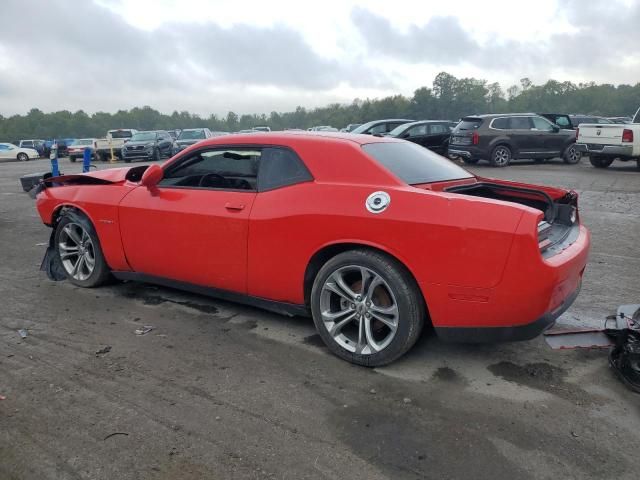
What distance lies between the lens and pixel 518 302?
2805mm

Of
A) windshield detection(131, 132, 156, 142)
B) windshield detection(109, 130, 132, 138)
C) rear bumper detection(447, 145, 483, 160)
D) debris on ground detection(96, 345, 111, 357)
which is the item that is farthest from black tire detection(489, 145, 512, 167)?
windshield detection(109, 130, 132, 138)

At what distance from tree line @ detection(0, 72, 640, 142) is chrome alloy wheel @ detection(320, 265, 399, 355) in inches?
3771

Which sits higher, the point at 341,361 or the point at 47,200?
the point at 47,200

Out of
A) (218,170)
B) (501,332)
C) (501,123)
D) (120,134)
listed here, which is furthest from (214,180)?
(120,134)

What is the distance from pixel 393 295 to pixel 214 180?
66.8 inches

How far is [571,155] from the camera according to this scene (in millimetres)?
17188

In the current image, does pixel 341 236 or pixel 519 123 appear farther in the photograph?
pixel 519 123

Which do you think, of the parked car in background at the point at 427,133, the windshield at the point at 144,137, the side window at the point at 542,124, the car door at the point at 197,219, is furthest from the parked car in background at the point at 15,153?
the car door at the point at 197,219

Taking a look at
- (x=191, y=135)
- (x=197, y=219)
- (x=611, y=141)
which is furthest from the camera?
(x=191, y=135)

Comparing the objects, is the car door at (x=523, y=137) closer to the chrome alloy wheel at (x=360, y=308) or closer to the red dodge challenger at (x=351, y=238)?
the red dodge challenger at (x=351, y=238)

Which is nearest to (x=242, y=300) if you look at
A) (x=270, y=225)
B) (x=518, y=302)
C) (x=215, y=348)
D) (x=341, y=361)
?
(x=215, y=348)

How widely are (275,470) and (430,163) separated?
248 cm

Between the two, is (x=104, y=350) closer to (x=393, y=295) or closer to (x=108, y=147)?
(x=393, y=295)

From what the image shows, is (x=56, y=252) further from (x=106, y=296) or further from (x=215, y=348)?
(x=215, y=348)
